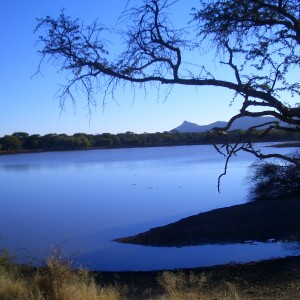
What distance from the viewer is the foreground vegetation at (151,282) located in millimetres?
6926

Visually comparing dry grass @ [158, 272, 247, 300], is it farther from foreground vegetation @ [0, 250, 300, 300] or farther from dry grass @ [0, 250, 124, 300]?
dry grass @ [0, 250, 124, 300]

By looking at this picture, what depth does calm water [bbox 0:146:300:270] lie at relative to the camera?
571 inches

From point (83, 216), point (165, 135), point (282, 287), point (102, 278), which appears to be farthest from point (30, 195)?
point (165, 135)

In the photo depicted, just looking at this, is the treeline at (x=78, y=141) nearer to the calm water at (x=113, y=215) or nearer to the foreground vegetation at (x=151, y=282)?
the calm water at (x=113, y=215)

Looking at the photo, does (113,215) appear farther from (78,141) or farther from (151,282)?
(78,141)

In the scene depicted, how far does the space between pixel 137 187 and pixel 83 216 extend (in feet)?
35.2

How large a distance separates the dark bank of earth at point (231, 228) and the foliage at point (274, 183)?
3097mm

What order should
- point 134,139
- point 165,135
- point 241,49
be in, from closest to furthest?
point 241,49, point 165,135, point 134,139

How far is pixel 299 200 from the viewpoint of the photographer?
20.6m

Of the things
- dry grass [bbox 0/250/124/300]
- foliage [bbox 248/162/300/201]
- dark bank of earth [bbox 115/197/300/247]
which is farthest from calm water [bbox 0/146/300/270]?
dry grass [bbox 0/250/124/300]

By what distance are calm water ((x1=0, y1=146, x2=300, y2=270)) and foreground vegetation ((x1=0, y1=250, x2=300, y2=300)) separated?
1.34 meters

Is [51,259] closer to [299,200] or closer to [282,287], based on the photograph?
[282,287]

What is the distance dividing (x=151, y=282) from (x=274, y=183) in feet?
44.7

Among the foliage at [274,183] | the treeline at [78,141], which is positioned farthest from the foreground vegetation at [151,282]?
the treeline at [78,141]
